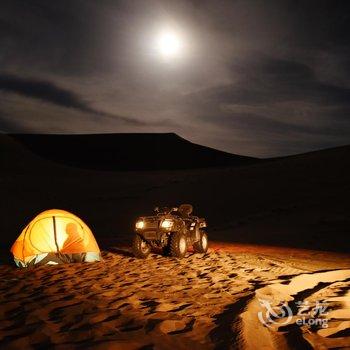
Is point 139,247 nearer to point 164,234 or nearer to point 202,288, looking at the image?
point 164,234

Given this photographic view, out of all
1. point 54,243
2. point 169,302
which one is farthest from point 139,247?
point 169,302

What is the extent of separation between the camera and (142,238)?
11367 mm

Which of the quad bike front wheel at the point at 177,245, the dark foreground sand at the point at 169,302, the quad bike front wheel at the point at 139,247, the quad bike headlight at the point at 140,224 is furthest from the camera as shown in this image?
the quad bike front wheel at the point at 139,247

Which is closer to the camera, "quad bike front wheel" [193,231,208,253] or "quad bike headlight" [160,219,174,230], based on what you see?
"quad bike headlight" [160,219,174,230]

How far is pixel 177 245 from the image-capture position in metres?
10.8

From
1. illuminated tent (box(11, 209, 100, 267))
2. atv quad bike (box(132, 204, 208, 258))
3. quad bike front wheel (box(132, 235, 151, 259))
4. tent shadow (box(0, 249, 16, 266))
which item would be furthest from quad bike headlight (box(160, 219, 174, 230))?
tent shadow (box(0, 249, 16, 266))

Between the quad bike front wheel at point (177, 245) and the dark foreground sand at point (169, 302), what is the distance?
0.45 metres

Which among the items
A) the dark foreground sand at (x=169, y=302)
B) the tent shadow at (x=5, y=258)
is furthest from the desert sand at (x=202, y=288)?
the tent shadow at (x=5, y=258)

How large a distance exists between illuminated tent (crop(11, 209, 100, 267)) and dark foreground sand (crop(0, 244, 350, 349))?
1.33ft

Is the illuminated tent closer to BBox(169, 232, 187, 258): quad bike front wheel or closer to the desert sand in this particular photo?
the desert sand

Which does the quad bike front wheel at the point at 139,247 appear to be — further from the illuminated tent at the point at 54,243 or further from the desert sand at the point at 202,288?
the illuminated tent at the point at 54,243

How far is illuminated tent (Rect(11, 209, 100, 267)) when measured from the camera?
9969mm

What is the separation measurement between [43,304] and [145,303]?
5.48ft

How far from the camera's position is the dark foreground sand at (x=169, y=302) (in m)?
4.52
